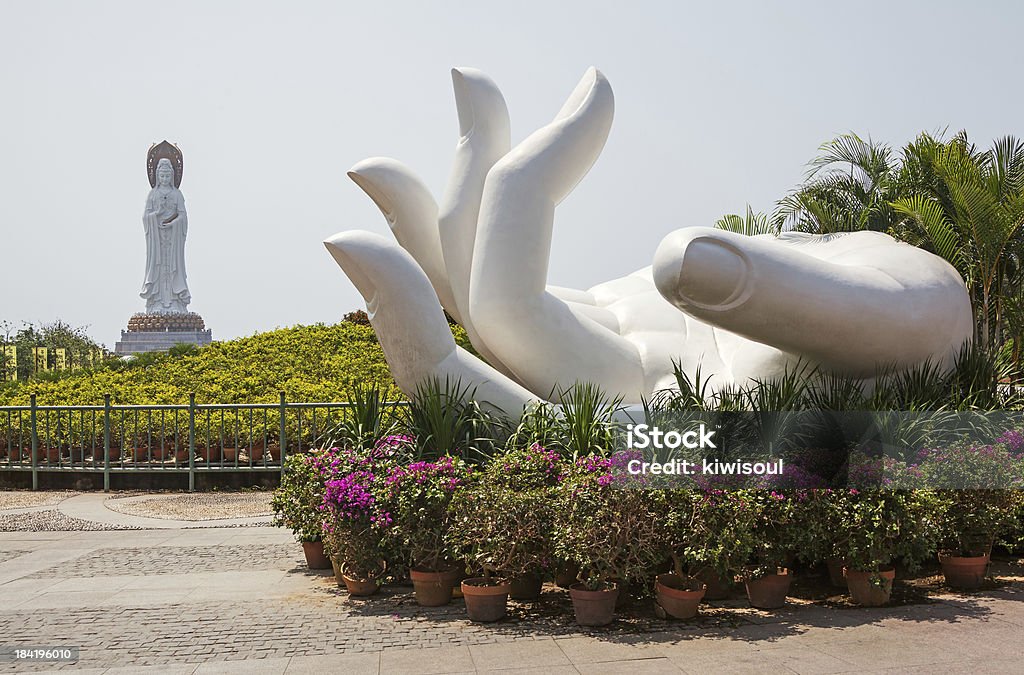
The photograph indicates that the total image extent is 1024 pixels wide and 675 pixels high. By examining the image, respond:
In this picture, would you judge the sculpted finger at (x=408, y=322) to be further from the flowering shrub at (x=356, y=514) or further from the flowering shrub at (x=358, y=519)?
the flowering shrub at (x=358, y=519)

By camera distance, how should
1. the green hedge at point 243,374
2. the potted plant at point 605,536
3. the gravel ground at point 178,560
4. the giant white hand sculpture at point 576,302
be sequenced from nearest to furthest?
the potted plant at point 605,536 → the giant white hand sculpture at point 576,302 → the gravel ground at point 178,560 → the green hedge at point 243,374

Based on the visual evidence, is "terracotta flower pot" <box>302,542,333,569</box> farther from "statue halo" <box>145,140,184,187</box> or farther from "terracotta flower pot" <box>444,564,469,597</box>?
"statue halo" <box>145,140,184,187</box>

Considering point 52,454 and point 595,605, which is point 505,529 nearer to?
point 595,605

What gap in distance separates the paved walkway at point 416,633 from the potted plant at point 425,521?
18 cm

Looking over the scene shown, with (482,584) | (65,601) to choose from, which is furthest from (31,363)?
(482,584)

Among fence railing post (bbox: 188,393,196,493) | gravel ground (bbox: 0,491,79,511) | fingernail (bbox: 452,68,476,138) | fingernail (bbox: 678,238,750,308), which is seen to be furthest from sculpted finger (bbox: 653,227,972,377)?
gravel ground (bbox: 0,491,79,511)

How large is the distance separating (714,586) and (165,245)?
3946 cm

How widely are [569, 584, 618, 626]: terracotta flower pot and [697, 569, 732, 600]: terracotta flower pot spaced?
77 cm

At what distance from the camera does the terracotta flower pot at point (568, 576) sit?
6297mm

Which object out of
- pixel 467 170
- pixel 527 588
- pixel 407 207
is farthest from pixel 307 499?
pixel 467 170

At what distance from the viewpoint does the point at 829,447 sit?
20.6 ft

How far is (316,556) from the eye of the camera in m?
7.37

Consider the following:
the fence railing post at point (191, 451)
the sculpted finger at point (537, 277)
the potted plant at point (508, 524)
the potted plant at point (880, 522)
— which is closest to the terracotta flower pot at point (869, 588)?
the potted plant at point (880, 522)

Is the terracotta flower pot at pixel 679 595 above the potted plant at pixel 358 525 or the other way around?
the other way around
